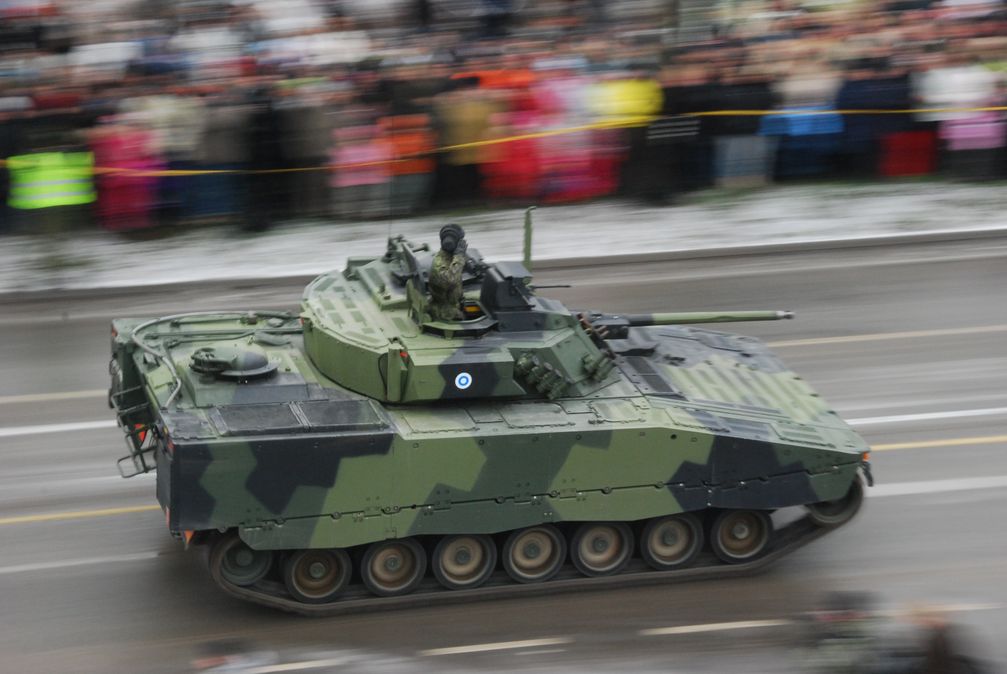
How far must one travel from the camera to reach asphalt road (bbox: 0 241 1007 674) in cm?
1309

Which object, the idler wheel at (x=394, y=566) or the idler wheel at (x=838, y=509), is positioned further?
the idler wheel at (x=838, y=509)

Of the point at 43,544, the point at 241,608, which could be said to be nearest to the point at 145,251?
the point at 43,544

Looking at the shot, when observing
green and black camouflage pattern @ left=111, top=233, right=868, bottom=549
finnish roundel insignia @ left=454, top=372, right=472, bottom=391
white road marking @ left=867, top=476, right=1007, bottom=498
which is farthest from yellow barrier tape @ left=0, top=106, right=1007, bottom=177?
finnish roundel insignia @ left=454, top=372, right=472, bottom=391

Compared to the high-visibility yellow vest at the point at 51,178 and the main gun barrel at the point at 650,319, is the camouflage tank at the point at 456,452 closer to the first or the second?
the main gun barrel at the point at 650,319

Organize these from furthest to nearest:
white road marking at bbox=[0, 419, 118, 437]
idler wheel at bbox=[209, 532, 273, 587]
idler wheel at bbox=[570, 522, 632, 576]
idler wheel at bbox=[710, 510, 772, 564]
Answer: white road marking at bbox=[0, 419, 118, 437] → idler wheel at bbox=[710, 510, 772, 564] → idler wheel at bbox=[570, 522, 632, 576] → idler wheel at bbox=[209, 532, 273, 587]

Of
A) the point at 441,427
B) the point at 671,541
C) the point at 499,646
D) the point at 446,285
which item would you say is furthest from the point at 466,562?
the point at 446,285

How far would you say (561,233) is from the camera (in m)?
23.6

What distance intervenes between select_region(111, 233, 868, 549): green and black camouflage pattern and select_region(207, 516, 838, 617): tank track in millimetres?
579

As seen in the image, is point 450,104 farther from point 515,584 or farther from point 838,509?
point 515,584

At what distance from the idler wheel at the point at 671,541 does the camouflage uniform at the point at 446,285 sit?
2.60 m

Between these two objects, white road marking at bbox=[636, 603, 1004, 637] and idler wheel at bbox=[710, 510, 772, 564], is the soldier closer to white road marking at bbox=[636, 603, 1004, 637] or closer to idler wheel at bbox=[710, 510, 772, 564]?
idler wheel at bbox=[710, 510, 772, 564]

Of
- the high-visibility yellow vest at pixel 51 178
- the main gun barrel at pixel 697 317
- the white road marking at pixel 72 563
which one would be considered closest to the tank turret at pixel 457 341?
the main gun barrel at pixel 697 317

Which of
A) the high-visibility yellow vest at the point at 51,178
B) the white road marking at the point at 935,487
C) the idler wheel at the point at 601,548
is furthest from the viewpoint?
the high-visibility yellow vest at the point at 51,178

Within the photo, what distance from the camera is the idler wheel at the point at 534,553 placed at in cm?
1380
